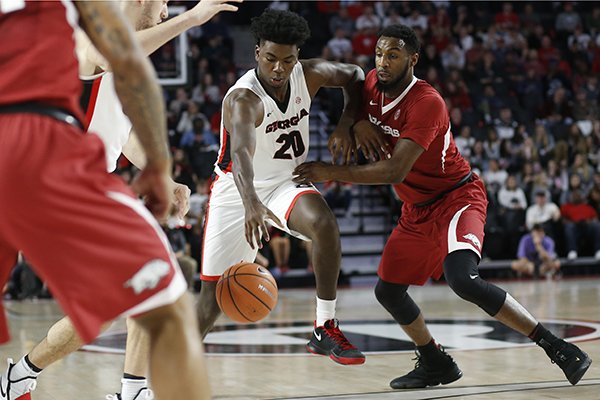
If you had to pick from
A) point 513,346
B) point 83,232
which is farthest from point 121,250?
point 513,346

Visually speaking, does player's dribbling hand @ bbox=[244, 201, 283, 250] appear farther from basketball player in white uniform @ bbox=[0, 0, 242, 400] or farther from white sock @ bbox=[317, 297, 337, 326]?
white sock @ bbox=[317, 297, 337, 326]

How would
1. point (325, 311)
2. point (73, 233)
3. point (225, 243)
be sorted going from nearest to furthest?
point (73, 233) < point (325, 311) < point (225, 243)

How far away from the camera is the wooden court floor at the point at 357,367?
481 centimetres

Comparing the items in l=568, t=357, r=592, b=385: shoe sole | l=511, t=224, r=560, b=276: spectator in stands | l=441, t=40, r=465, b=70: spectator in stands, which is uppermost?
l=568, t=357, r=592, b=385: shoe sole

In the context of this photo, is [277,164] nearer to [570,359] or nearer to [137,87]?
[570,359]

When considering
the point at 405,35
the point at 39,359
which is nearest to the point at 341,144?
the point at 405,35

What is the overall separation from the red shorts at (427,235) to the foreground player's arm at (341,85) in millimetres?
540

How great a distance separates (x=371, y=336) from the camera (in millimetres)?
7297

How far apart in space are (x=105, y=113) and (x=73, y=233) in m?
2.04

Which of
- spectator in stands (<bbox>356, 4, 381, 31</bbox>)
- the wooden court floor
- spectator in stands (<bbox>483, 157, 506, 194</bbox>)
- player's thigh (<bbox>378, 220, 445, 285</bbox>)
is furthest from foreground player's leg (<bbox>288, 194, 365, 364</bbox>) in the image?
spectator in stands (<bbox>356, 4, 381, 31</bbox>)

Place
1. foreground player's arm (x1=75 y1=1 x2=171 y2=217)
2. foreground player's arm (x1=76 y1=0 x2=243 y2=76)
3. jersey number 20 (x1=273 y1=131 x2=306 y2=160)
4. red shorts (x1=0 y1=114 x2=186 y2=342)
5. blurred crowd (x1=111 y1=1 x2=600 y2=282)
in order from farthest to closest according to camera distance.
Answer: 1. blurred crowd (x1=111 y1=1 x2=600 y2=282)
2. jersey number 20 (x1=273 y1=131 x2=306 y2=160)
3. foreground player's arm (x1=76 y1=0 x2=243 y2=76)
4. foreground player's arm (x1=75 y1=1 x2=171 y2=217)
5. red shorts (x1=0 y1=114 x2=186 y2=342)

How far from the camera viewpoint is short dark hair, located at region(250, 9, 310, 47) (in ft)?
15.3

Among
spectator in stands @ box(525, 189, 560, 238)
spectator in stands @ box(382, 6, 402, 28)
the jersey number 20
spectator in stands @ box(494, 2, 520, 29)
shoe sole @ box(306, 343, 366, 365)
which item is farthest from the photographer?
spectator in stands @ box(494, 2, 520, 29)

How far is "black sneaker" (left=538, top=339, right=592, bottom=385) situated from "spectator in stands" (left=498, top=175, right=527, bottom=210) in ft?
31.1
